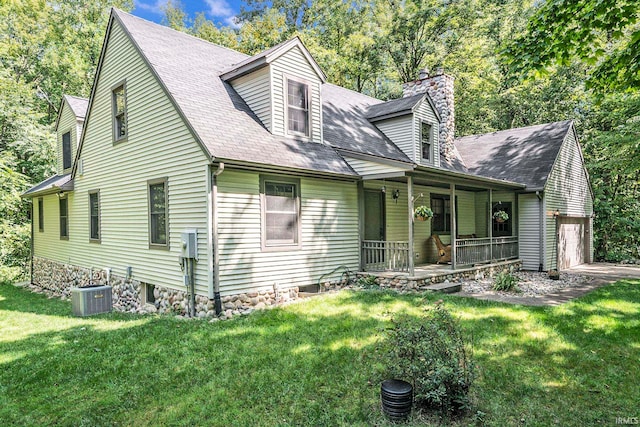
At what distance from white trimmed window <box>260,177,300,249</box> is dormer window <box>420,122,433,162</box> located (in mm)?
6193

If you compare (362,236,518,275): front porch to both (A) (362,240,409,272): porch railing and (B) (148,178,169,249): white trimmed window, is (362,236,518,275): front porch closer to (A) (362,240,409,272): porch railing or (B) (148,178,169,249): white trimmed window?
(A) (362,240,409,272): porch railing

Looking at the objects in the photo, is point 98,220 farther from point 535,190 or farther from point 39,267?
point 535,190

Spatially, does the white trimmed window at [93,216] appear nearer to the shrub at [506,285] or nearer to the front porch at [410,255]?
the front porch at [410,255]

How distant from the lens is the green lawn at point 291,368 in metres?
3.67

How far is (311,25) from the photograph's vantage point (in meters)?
26.8

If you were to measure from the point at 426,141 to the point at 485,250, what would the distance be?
415 centimetres

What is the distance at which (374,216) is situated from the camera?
11133mm

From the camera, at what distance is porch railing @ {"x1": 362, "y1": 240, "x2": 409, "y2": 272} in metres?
9.88

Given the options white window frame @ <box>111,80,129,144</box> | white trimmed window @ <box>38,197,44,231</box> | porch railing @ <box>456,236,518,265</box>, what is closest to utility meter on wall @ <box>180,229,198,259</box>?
white window frame @ <box>111,80,129,144</box>

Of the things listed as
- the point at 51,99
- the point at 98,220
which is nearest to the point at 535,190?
the point at 98,220

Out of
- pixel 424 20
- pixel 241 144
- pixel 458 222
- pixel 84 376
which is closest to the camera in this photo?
pixel 84 376

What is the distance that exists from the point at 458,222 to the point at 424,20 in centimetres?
1450

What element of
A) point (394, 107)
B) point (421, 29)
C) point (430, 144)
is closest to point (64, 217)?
point (394, 107)

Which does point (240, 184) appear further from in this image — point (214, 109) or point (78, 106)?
point (78, 106)
